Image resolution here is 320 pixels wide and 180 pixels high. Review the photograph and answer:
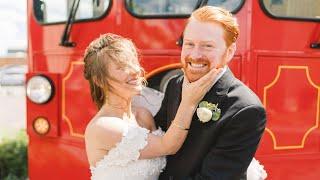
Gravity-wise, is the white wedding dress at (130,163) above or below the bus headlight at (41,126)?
above

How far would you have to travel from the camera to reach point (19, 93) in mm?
18297

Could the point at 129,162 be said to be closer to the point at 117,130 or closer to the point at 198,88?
the point at 117,130

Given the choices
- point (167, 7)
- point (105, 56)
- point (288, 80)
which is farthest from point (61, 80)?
point (105, 56)

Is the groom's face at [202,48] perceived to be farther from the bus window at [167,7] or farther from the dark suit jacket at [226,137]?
the bus window at [167,7]

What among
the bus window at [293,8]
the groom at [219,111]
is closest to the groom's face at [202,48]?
the groom at [219,111]

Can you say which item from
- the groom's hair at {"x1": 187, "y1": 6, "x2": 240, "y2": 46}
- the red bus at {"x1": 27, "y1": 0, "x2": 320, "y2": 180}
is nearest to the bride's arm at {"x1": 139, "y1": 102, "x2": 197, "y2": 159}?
the groom's hair at {"x1": 187, "y1": 6, "x2": 240, "y2": 46}

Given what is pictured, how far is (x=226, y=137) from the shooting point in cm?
152

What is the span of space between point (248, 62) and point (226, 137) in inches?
50.4

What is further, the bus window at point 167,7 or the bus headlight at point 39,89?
the bus headlight at point 39,89

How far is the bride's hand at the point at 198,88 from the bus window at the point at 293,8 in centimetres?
141

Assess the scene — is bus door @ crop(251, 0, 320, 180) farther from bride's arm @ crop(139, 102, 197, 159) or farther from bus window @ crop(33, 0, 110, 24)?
bride's arm @ crop(139, 102, 197, 159)

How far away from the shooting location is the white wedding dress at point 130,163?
1725 millimetres

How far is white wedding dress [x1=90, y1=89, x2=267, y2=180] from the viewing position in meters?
1.72

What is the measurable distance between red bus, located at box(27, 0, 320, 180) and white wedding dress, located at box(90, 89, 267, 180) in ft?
3.64
